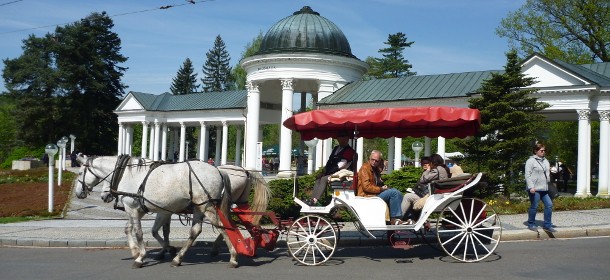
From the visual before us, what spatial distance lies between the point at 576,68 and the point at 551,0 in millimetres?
19621

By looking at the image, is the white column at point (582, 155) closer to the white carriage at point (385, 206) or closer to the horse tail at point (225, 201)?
the white carriage at point (385, 206)

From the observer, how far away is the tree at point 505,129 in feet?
62.6

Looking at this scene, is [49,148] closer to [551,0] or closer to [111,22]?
[551,0]

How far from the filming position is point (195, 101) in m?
50.9

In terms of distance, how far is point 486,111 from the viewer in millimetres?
19312

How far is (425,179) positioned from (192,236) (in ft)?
13.5

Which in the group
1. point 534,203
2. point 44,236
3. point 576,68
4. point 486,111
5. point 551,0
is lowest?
point 44,236

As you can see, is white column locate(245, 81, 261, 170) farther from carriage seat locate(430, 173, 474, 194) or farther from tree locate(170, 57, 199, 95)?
tree locate(170, 57, 199, 95)

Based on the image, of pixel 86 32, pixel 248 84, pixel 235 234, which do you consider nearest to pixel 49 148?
pixel 235 234

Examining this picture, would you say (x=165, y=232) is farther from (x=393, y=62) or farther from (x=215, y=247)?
(x=393, y=62)

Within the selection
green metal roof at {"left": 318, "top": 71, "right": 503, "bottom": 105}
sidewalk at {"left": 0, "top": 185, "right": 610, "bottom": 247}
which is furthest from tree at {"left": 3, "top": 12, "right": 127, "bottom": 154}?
sidewalk at {"left": 0, "top": 185, "right": 610, "bottom": 247}

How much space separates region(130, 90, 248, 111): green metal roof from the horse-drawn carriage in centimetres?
3598

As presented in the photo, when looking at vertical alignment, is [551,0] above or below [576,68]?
above

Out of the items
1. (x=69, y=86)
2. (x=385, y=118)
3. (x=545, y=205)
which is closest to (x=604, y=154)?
(x=545, y=205)
